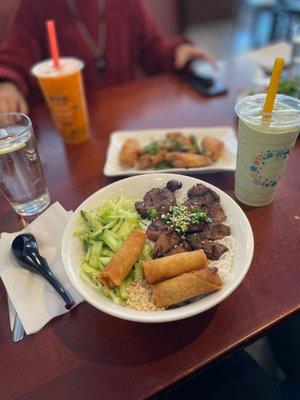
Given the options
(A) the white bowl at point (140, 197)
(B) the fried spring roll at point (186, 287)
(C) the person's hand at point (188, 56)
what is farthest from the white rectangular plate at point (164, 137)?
(C) the person's hand at point (188, 56)

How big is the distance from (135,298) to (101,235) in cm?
18

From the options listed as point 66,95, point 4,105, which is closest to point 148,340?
point 66,95

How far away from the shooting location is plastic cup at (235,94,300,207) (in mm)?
780

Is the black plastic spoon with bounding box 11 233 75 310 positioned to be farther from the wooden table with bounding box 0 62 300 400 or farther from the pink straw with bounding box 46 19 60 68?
the pink straw with bounding box 46 19 60 68

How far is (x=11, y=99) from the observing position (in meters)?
1.40

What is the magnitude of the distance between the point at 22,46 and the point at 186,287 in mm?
1663

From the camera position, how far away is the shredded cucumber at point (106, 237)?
2.25ft

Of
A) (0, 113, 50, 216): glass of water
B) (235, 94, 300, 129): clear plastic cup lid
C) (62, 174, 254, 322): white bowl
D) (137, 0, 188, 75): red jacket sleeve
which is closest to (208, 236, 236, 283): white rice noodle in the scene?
(62, 174, 254, 322): white bowl

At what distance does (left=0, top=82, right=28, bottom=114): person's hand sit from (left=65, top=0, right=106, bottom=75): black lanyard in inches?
24.7

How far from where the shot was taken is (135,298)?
2.19 feet

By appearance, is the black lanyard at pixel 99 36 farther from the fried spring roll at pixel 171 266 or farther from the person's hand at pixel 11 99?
the fried spring roll at pixel 171 266

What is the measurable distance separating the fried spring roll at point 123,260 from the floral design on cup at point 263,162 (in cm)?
36

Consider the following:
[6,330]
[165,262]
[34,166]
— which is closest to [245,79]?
[34,166]

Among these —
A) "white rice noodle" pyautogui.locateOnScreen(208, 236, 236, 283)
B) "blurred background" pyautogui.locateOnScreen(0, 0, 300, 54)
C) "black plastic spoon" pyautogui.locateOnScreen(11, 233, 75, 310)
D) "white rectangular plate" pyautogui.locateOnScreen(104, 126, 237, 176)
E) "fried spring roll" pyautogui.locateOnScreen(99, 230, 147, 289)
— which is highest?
"fried spring roll" pyautogui.locateOnScreen(99, 230, 147, 289)
